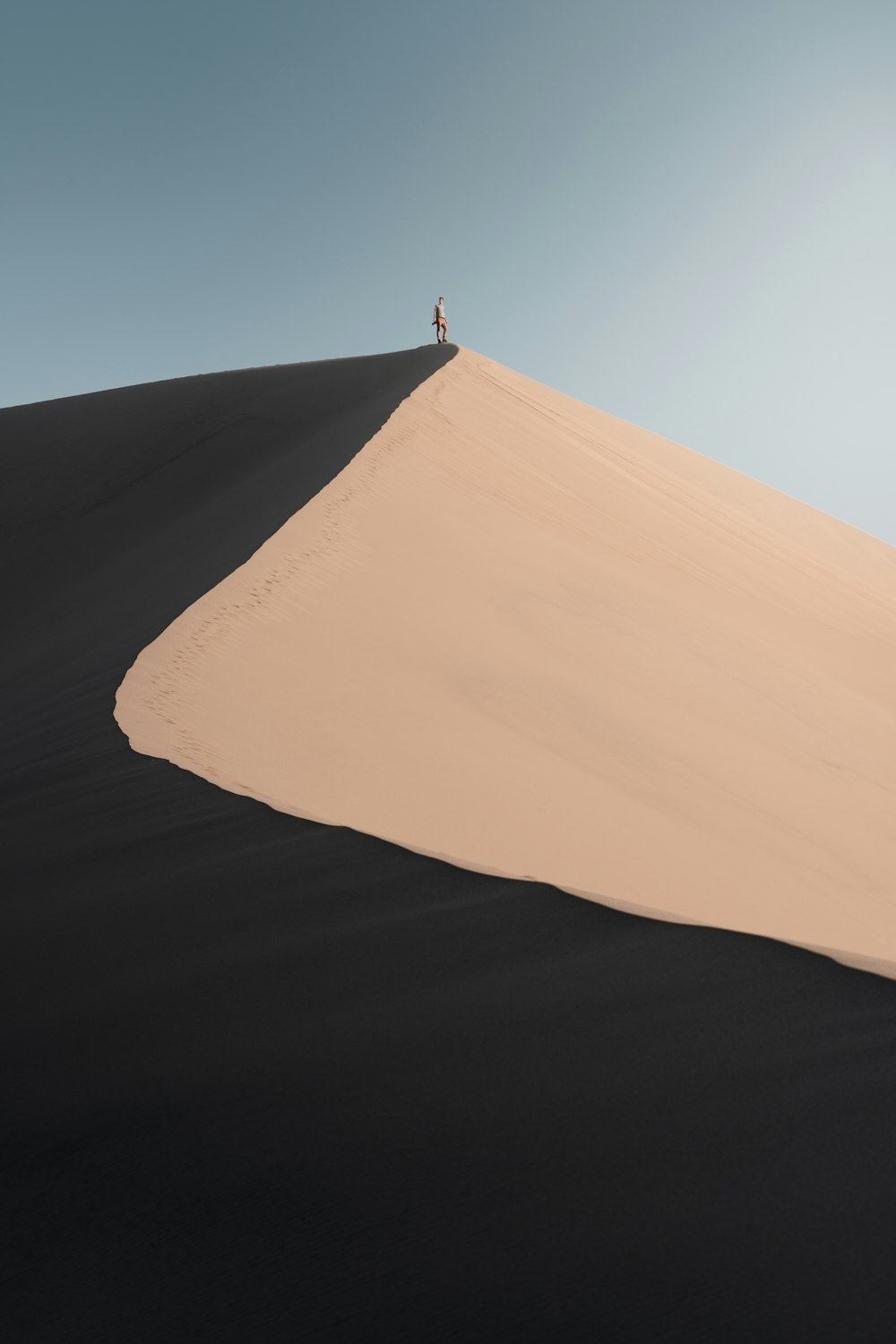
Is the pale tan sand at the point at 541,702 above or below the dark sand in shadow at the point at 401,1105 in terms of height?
above

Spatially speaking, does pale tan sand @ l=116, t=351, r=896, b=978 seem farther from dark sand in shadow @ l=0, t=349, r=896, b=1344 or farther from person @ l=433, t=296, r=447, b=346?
person @ l=433, t=296, r=447, b=346

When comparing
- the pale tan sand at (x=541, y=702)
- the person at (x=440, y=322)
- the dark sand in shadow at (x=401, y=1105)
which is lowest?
the dark sand in shadow at (x=401, y=1105)

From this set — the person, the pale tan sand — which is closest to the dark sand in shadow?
the pale tan sand

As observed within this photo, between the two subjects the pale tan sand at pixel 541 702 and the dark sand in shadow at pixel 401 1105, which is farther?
the pale tan sand at pixel 541 702

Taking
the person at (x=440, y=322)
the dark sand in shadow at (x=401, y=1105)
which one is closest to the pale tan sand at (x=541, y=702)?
the dark sand in shadow at (x=401, y=1105)

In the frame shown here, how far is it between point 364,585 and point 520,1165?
4016 mm

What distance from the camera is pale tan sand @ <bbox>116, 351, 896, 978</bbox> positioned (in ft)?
9.91

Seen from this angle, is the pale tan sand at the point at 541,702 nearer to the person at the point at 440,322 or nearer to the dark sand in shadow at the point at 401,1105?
the dark sand in shadow at the point at 401,1105

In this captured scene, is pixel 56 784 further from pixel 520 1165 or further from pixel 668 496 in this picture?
pixel 668 496

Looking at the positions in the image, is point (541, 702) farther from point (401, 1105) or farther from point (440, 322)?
point (440, 322)

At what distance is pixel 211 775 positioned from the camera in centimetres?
295

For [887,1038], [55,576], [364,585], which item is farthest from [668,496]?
[887,1038]

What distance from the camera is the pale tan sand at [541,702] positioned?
3020mm

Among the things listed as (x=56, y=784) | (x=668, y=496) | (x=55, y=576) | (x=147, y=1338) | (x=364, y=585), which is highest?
(x=668, y=496)
